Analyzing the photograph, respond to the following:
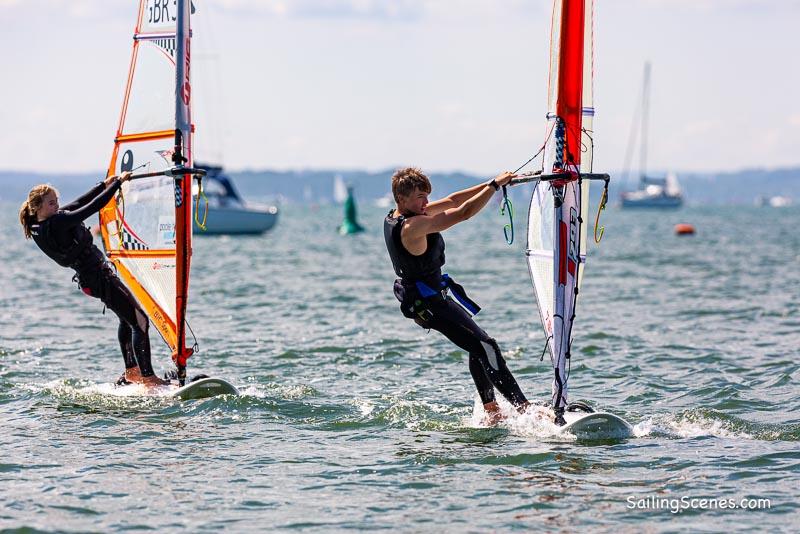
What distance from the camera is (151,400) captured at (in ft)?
34.7

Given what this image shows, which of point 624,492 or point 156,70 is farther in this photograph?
point 156,70

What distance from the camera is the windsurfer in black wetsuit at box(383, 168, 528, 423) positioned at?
8.49m

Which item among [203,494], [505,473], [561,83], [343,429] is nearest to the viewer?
[203,494]

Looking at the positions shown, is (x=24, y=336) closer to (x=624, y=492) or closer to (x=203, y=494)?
(x=203, y=494)

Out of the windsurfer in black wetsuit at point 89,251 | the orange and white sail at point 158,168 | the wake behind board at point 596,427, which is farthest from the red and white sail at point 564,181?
the windsurfer in black wetsuit at point 89,251

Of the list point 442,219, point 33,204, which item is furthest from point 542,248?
point 33,204

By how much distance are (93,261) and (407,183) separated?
12.0 feet

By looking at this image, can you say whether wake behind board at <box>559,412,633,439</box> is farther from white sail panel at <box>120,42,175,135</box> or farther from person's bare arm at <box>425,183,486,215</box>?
white sail panel at <box>120,42,175,135</box>

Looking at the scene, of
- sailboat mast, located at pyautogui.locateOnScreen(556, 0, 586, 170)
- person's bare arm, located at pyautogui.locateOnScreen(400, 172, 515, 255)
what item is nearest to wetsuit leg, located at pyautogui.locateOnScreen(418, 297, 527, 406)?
person's bare arm, located at pyautogui.locateOnScreen(400, 172, 515, 255)

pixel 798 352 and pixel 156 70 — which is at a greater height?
pixel 156 70

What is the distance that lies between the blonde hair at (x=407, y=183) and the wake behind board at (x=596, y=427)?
2.23 meters

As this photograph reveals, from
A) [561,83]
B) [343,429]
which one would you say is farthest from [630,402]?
[561,83]

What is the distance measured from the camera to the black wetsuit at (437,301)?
29.2ft

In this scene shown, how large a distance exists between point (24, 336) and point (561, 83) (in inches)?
397
